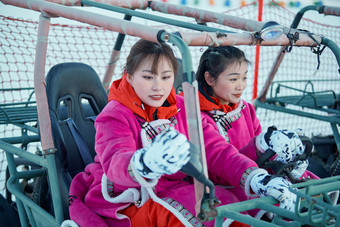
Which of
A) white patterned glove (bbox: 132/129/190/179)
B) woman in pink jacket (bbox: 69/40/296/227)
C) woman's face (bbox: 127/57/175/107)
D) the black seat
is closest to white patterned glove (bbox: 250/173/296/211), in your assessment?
woman in pink jacket (bbox: 69/40/296/227)

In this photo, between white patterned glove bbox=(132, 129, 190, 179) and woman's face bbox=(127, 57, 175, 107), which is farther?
woman's face bbox=(127, 57, 175, 107)

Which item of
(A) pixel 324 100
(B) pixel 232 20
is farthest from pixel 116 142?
(A) pixel 324 100

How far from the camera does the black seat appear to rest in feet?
6.09

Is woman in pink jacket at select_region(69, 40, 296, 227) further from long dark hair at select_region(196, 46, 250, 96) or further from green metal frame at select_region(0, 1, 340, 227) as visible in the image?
long dark hair at select_region(196, 46, 250, 96)

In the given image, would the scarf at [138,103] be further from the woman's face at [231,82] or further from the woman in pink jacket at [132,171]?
the woman's face at [231,82]

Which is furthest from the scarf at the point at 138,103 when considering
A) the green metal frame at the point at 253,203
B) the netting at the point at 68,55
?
the netting at the point at 68,55

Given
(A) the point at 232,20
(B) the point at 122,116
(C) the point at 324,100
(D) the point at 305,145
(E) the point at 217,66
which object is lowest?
(C) the point at 324,100

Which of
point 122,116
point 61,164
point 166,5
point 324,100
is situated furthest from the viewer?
point 324,100

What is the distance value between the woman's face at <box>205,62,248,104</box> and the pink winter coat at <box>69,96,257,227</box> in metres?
0.23

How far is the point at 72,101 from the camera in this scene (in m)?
2.13

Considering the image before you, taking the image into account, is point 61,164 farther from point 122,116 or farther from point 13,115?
point 13,115

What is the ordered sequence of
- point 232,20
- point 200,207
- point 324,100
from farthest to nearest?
1. point 324,100
2. point 232,20
3. point 200,207

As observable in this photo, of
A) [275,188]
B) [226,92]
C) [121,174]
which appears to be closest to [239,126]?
[226,92]

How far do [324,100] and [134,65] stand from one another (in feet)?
7.23
